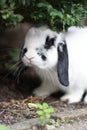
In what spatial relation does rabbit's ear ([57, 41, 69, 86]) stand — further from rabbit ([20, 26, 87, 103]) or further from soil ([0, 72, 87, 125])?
soil ([0, 72, 87, 125])

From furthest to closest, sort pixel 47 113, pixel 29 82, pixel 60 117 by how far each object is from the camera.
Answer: pixel 29 82, pixel 60 117, pixel 47 113

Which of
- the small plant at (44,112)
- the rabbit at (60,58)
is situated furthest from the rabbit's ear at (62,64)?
the small plant at (44,112)

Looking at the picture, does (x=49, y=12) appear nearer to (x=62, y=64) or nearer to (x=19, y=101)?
(x=62, y=64)

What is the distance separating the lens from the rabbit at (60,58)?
10.1 feet

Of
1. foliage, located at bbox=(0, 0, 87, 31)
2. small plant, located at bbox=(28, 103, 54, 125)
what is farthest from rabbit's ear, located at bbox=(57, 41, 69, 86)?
small plant, located at bbox=(28, 103, 54, 125)

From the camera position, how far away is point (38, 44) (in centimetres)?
309

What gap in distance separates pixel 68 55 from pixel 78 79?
199 mm

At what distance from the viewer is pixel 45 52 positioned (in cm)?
307

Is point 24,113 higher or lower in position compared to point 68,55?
lower

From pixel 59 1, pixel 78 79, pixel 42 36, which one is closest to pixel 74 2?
pixel 59 1

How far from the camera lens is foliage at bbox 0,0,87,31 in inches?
117

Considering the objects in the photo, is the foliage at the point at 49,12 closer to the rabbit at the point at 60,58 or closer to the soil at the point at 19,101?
the rabbit at the point at 60,58

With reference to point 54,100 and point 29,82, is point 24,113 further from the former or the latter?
point 29,82

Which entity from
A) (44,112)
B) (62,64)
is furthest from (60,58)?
(44,112)
